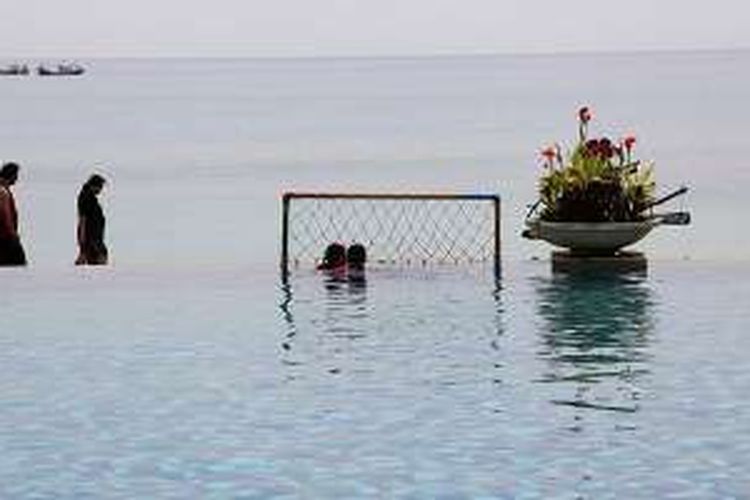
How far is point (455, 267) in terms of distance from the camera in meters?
26.2

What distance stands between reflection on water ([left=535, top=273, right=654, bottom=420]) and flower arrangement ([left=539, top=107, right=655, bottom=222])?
88 centimetres

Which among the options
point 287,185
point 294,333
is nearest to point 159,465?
point 294,333

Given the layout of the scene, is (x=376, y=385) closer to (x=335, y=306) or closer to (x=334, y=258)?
(x=335, y=306)

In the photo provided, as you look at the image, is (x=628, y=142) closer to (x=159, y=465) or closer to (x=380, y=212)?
(x=159, y=465)

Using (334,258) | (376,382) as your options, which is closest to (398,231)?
(334,258)

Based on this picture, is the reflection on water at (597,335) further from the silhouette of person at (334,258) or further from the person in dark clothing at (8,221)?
the person in dark clothing at (8,221)

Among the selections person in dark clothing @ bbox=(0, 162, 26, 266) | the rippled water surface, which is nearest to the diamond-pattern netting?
person in dark clothing @ bbox=(0, 162, 26, 266)

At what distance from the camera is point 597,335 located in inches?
760

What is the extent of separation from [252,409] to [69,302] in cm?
761

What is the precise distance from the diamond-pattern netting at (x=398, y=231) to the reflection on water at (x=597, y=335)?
1321cm

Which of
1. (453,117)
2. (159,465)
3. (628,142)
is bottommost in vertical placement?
(159,465)

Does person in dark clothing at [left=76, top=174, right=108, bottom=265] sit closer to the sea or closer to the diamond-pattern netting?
the sea

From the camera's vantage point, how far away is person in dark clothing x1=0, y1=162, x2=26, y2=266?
2248 centimetres

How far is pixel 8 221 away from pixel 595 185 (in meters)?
7.34
